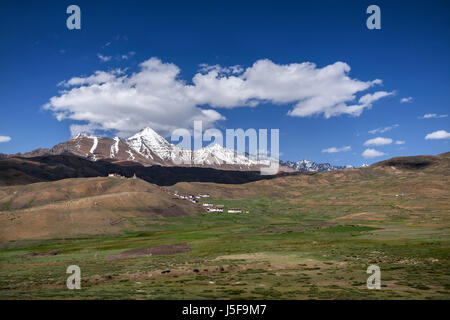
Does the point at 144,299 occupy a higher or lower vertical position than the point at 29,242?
higher

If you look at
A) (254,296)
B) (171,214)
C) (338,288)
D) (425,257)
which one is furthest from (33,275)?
(171,214)

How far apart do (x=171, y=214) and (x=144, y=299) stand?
166m

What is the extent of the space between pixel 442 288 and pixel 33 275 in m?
57.8

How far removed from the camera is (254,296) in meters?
32.4

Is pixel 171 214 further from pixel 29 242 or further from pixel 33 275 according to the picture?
pixel 33 275

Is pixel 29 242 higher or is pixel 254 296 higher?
pixel 254 296

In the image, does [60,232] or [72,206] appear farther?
[72,206]
